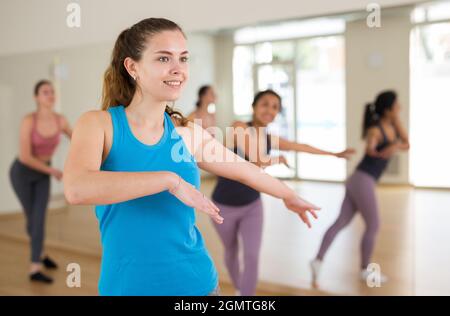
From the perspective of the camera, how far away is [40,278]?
13.0ft

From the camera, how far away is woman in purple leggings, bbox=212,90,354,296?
9.91 ft

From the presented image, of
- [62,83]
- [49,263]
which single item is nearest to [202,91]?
[62,83]

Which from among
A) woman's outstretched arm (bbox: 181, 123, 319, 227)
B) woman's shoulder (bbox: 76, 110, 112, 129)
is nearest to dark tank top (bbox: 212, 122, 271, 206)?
woman's outstretched arm (bbox: 181, 123, 319, 227)

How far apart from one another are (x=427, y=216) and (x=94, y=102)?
9.71 feet

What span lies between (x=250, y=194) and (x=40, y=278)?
1.99m

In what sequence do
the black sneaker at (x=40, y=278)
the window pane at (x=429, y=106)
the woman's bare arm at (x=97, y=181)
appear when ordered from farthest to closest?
1. the black sneaker at (x=40, y=278)
2. the window pane at (x=429, y=106)
3. the woman's bare arm at (x=97, y=181)

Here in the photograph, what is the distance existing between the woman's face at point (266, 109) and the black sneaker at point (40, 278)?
2140mm

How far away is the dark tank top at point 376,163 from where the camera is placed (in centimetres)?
304

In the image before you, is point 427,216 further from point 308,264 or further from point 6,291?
point 6,291

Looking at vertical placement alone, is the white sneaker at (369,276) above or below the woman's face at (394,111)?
below

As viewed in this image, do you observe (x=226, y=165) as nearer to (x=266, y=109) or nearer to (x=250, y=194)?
(x=250, y=194)

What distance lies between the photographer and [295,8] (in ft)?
10.5

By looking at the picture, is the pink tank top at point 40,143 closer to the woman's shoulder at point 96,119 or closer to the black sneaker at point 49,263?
the black sneaker at point 49,263

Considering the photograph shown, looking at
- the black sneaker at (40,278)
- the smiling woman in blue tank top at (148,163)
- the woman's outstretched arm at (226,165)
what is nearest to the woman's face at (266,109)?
the woman's outstretched arm at (226,165)
